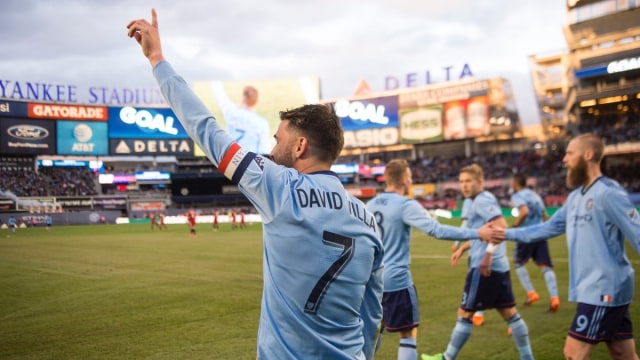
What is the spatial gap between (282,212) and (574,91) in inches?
2364

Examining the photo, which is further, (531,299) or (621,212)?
(531,299)

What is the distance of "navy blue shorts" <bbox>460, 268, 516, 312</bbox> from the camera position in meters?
6.92

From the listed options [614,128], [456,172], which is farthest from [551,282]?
[456,172]

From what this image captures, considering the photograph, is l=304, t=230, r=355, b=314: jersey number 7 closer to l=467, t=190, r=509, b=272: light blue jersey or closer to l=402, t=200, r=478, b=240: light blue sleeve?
l=402, t=200, r=478, b=240: light blue sleeve

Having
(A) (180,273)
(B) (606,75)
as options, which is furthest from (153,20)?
(B) (606,75)

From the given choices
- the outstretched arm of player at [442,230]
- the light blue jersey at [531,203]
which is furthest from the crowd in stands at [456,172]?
the outstretched arm of player at [442,230]

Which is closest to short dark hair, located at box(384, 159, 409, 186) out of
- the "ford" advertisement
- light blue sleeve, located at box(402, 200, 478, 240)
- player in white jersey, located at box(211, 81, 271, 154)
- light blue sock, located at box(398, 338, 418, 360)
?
light blue sleeve, located at box(402, 200, 478, 240)

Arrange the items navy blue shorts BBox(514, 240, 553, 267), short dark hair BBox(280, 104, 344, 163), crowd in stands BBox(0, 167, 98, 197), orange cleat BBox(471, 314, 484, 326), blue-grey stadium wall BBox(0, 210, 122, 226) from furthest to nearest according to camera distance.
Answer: crowd in stands BBox(0, 167, 98, 197) → blue-grey stadium wall BBox(0, 210, 122, 226) → navy blue shorts BBox(514, 240, 553, 267) → orange cleat BBox(471, 314, 484, 326) → short dark hair BBox(280, 104, 344, 163)

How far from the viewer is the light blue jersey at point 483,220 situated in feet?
23.9

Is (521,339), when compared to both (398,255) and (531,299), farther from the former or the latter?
(531,299)

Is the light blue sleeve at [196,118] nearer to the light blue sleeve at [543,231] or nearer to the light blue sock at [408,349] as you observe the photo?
the light blue sleeve at [543,231]

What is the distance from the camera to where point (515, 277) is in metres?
14.8

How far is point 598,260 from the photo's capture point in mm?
4570

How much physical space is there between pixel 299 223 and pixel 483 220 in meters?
5.73
